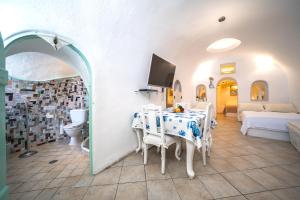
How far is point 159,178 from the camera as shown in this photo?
150 cm

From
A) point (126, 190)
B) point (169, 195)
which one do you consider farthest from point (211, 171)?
point (126, 190)

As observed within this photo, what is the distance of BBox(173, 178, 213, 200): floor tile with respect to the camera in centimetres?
121

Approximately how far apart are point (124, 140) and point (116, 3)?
2.16m

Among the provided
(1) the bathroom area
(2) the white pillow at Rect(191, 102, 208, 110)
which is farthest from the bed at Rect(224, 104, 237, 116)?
(1) the bathroom area

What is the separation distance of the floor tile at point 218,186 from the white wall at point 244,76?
3115 mm

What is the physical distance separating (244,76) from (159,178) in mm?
5975

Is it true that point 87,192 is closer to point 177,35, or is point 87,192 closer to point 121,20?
point 121,20

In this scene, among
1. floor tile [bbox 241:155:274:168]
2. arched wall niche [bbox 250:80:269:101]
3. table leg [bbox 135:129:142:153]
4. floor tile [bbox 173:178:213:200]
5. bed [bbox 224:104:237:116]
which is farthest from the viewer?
bed [bbox 224:104:237:116]

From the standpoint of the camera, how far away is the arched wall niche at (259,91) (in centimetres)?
491

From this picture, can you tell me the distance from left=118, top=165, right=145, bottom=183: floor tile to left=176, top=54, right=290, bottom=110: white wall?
3.17 meters

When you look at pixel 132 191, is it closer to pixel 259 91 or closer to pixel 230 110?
pixel 259 91

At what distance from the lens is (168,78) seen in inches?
118

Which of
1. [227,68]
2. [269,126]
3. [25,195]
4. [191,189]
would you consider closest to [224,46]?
[227,68]

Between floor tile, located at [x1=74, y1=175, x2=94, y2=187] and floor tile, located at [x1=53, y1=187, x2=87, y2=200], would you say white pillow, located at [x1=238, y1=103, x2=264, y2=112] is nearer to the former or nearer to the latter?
floor tile, located at [x1=74, y1=175, x2=94, y2=187]
